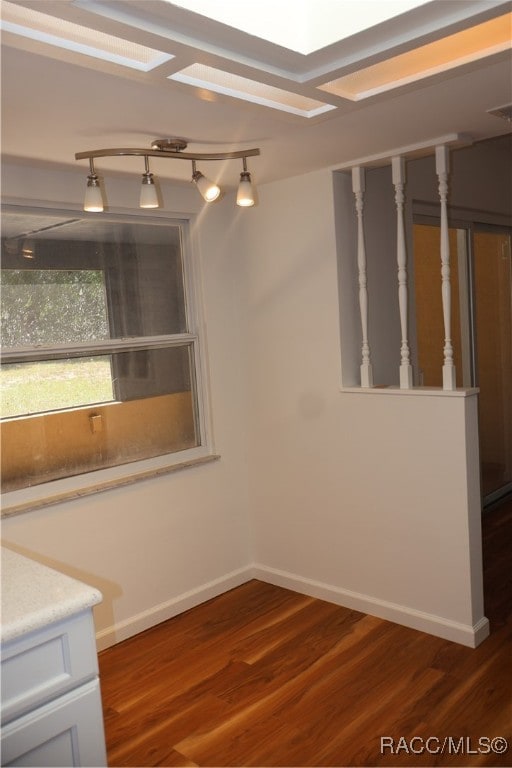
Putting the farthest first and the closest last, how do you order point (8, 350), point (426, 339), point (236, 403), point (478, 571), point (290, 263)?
point (426, 339) → point (236, 403) → point (290, 263) → point (478, 571) → point (8, 350)

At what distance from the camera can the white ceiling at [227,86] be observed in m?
1.64

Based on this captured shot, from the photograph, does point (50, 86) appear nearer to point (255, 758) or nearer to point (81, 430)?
point (81, 430)

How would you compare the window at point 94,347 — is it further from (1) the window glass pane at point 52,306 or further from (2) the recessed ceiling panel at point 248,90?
(2) the recessed ceiling panel at point 248,90

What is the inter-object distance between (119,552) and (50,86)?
213 centimetres

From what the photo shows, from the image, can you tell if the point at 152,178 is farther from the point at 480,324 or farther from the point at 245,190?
the point at 480,324

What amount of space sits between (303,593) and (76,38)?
2.92 metres

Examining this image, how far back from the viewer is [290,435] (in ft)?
11.8

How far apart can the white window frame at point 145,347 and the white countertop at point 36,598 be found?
1.11m

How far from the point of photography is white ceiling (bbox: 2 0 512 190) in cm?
164

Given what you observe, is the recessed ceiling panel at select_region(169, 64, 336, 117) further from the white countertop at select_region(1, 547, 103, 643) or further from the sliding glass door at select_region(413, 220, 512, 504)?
the sliding glass door at select_region(413, 220, 512, 504)

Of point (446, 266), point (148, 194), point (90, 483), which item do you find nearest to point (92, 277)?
point (148, 194)

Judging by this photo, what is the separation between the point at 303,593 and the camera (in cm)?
364

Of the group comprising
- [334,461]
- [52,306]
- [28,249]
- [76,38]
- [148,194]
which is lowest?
[334,461]

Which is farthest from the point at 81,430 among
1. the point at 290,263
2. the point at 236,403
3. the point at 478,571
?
the point at 478,571
